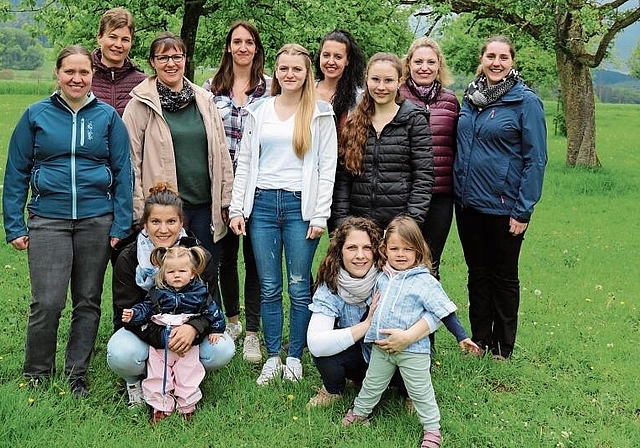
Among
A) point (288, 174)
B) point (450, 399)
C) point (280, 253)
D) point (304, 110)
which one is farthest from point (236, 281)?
point (450, 399)

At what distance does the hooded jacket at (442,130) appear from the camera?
524 centimetres

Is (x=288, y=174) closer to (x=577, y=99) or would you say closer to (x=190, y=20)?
(x=190, y=20)

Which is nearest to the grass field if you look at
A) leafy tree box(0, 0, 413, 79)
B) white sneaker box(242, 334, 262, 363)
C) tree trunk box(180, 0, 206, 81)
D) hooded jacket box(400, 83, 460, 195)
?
white sneaker box(242, 334, 262, 363)

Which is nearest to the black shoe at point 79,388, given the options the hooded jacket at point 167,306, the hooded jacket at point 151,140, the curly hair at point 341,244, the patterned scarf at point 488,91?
the hooded jacket at point 167,306

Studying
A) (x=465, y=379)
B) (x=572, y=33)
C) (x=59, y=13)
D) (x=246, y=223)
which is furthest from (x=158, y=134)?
(x=572, y=33)

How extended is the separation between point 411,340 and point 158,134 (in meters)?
2.22

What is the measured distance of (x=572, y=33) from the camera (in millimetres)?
16266

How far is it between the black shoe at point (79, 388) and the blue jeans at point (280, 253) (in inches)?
52.1

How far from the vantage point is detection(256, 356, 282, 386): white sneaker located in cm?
510

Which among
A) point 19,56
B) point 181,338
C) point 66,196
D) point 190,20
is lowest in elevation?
point 181,338

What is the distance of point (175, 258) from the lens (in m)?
4.45

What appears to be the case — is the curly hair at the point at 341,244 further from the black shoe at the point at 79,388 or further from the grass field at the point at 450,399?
the black shoe at the point at 79,388

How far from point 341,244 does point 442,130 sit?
1305 mm

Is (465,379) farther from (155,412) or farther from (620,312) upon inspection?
(620,312)
